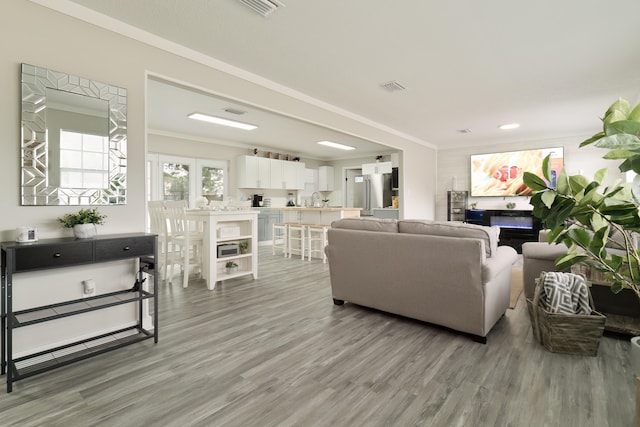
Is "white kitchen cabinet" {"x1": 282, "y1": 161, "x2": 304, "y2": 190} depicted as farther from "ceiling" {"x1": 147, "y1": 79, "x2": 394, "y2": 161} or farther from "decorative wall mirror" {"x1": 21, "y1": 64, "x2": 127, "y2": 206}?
"decorative wall mirror" {"x1": 21, "y1": 64, "x2": 127, "y2": 206}

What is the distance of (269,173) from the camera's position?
26.1ft

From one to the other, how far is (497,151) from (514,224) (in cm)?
177

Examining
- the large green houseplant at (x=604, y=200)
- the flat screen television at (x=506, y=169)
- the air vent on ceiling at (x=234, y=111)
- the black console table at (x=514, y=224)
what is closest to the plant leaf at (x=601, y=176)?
the large green houseplant at (x=604, y=200)

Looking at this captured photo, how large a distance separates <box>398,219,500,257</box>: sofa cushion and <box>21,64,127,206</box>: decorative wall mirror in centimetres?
242

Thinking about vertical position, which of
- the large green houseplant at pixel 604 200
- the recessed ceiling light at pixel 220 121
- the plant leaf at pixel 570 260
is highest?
the recessed ceiling light at pixel 220 121

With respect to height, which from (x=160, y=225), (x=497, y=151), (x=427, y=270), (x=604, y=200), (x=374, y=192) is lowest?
(x=427, y=270)

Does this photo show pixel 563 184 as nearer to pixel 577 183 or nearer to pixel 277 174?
pixel 577 183

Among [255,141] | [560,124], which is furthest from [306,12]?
[560,124]

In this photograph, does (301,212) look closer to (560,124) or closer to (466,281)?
(466,281)

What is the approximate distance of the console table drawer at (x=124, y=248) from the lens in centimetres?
223

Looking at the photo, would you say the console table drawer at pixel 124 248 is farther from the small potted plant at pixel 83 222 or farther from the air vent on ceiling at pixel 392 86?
the air vent on ceiling at pixel 392 86

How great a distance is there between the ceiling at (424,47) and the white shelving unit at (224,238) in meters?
1.72

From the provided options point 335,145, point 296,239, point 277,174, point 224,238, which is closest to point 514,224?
point 335,145

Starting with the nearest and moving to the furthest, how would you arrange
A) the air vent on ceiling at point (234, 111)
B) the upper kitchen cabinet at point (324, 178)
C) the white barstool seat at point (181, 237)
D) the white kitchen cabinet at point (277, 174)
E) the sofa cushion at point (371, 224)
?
the sofa cushion at point (371, 224)
the white barstool seat at point (181, 237)
the air vent on ceiling at point (234, 111)
the white kitchen cabinet at point (277, 174)
the upper kitchen cabinet at point (324, 178)
